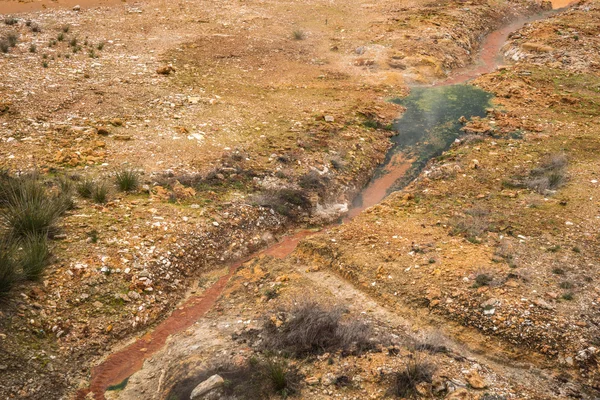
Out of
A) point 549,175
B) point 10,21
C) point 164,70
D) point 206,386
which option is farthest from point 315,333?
point 10,21

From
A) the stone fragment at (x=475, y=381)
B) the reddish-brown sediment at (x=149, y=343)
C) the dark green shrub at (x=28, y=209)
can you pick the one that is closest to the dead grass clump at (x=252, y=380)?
the reddish-brown sediment at (x=149, y=343)

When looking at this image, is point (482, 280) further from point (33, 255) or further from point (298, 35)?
point (298, 35)

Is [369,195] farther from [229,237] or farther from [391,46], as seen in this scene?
[391,46]

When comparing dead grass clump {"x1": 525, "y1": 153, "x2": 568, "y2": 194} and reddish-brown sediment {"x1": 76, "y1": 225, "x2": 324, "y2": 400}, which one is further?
dead grass clump {"x1": 525, "y1": 153, "x2": 568, "y2": 194}

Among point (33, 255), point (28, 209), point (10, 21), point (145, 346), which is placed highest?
point (10, 21)

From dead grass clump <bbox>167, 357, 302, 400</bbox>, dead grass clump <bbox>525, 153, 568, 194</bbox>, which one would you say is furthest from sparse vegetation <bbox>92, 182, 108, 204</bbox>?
dead grass clump <bbox>525, 153, 568, 194</bbox>

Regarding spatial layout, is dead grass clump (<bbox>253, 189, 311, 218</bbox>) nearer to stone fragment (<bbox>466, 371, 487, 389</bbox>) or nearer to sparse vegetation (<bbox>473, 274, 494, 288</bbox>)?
sparse vegetation (<bbox>473, 274, 494, 288</bbox>)

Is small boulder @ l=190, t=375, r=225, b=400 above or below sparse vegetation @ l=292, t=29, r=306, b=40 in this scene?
below
